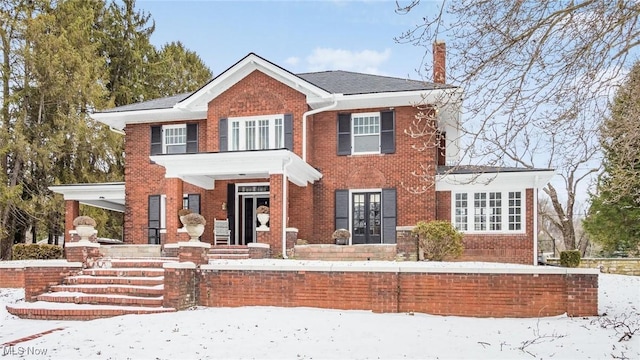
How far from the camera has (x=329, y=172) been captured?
1783cm

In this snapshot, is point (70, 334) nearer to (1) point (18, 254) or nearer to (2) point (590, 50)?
(2) point (590, 50)

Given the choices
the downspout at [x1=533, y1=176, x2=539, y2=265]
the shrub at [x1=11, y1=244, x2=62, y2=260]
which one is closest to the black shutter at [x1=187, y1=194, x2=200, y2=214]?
the shrub at [x1=11, y1=244, x2=62, y2=260]

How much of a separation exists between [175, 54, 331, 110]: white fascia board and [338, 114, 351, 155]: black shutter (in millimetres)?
1199

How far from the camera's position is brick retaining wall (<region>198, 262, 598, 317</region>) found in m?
9.91

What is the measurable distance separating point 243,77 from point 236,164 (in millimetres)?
3733

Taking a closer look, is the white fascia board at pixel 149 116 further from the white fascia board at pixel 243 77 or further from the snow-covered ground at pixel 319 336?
the snow-covered ground at pixel 319 336

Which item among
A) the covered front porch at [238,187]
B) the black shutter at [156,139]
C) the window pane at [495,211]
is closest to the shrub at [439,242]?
the window pane at [495,211]

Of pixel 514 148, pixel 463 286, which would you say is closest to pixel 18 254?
pixel 463 286

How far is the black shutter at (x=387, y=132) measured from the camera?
17.3 meters

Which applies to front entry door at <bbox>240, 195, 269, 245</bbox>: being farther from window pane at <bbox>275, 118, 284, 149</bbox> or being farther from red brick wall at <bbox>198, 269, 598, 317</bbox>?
red brick wall at <bbox>198, 269, 598, 317</bbox>

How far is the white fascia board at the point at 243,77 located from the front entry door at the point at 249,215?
140 inches

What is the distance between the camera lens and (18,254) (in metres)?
18.5

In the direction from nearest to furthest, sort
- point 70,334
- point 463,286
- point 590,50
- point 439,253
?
point 590,50
point 70,334
point 463,286
point 439,253

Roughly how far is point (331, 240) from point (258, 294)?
7.01 meters
